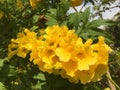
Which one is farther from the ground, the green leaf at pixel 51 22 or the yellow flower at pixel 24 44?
the green leaf at pixel 51 22

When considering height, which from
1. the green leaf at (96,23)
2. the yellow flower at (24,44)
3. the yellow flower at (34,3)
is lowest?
the yellow flower at (24,44)

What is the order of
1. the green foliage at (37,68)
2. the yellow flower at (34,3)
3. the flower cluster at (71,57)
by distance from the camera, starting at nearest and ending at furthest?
1. the flower cluster at (71,57)
2. the green foliage at (37,68)
3. the yellow flower at (34,3)

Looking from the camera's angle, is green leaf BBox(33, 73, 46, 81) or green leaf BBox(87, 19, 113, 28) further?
green leaf BBox(87, 19, 113, 28)

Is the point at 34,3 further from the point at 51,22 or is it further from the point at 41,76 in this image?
the point at 41,76

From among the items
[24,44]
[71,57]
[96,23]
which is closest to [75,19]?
[96,23]

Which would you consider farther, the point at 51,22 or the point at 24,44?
the point at 51,22

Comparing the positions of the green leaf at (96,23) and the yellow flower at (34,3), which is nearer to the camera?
the green leaf at (96,23)

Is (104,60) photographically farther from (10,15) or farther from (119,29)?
(119,29)

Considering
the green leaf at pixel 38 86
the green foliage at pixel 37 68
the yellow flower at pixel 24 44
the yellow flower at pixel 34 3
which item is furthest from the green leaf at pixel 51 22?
the yellow flower at pixel 34 3

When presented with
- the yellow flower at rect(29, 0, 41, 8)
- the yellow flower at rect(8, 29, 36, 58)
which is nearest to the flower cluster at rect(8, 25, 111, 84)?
the yellow flower at rect(8, 29, 36, 58)

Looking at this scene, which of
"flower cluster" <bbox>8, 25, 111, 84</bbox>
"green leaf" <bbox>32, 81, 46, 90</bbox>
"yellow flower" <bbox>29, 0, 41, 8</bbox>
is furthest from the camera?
"yellow flower" <bbox>29, 0, 41, 8</bbox>

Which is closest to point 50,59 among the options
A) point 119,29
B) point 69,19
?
point 69,19

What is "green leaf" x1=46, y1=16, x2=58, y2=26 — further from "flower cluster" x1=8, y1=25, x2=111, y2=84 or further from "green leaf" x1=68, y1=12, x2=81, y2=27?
"flower cluster" x1=8, y1=25, x2=111, y2=84

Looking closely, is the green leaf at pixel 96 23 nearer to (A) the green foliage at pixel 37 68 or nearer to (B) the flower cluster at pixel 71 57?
(A) the green foliage at pixel 37 68
